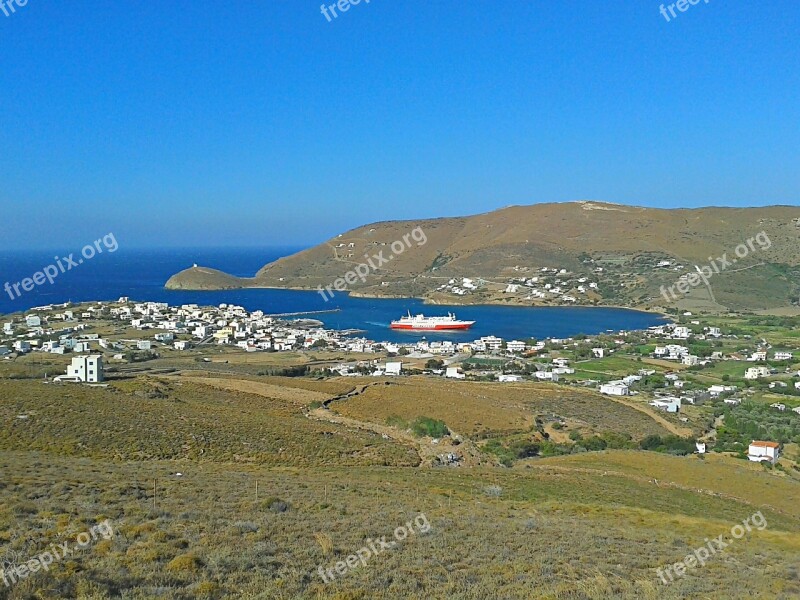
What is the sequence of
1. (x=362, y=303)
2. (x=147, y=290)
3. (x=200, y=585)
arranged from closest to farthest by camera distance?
1. (x=200, y=585)
2. (x=362, y=303)
3. (x=147, y=290)

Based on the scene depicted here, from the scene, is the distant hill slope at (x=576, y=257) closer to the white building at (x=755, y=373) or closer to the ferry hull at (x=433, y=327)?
Answer: the ferry hull at (x=433, y=327)

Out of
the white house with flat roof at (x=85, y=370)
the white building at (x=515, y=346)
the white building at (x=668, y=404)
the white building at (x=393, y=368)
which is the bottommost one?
the white building at (x=668, y=404)

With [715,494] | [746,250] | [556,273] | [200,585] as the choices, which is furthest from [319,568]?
[746,250]

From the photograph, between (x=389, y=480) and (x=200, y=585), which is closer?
(x=200, y=585)

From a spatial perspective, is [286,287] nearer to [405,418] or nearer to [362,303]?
[362,303]

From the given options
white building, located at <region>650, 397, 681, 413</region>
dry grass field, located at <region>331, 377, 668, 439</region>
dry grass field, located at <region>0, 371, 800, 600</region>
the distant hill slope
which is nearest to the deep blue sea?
the distant hill slope

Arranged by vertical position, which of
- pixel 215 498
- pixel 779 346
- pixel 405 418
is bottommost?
pixel 779 346

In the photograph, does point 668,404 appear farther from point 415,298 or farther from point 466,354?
point 415,298

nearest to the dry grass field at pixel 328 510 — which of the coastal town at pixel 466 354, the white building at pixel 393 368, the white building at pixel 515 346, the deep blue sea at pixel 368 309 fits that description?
the coastal town at pixel 466 354
